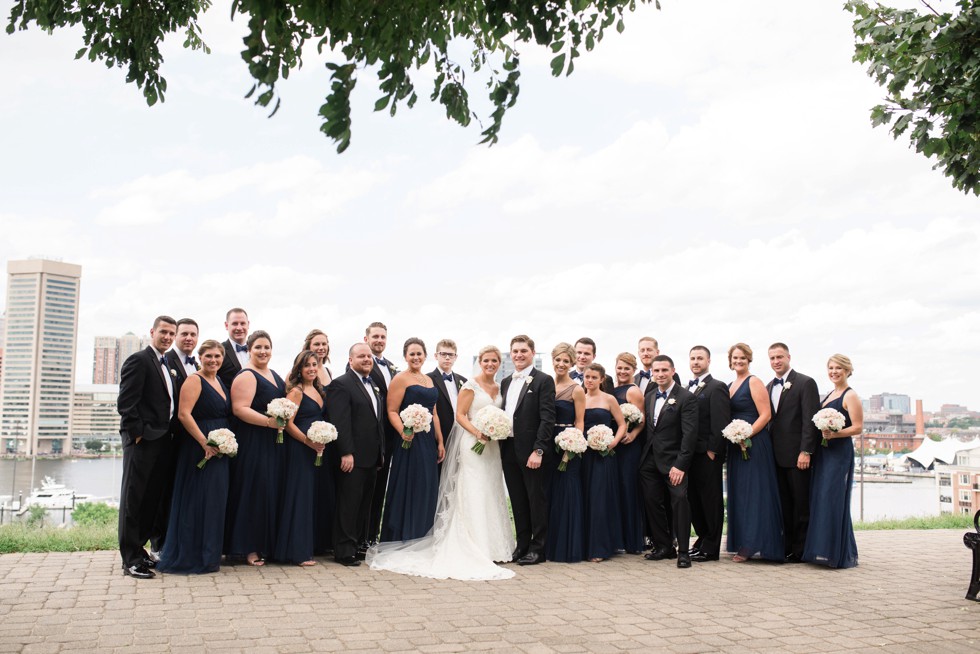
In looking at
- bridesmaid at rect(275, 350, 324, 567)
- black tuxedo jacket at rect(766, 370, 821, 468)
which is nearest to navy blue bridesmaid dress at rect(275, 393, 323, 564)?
bridesmaid at rect(275, 350, 324, 567)

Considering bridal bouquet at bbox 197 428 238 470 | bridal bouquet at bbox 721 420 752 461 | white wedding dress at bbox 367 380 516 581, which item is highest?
bridal bouquet at bbox 721 420 752 461

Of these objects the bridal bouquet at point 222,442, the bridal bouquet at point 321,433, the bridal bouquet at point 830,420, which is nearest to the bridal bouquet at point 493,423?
the bridal bouquet at point 321,433

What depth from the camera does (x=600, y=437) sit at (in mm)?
8953

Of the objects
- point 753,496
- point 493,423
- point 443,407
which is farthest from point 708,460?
point 443,407

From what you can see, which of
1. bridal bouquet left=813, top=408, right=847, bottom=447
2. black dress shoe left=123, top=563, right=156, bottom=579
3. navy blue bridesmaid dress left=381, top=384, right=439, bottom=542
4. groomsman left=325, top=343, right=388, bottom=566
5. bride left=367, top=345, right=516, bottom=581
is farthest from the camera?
navy blue bridesmaid dress left=381, top=384, right=439, bottom=542

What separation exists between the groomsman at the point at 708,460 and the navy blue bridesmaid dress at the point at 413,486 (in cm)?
296

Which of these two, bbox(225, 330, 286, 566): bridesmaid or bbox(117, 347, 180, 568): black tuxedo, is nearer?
bbox(117, 347, 180, 568): black tuxedo

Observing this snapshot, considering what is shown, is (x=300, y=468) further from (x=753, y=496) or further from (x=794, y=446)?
(x=794, y=446)

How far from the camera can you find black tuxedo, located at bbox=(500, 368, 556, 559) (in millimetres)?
8797

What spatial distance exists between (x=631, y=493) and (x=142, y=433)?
5.39 m

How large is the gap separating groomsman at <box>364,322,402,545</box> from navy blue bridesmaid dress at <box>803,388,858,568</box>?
463 centimetres

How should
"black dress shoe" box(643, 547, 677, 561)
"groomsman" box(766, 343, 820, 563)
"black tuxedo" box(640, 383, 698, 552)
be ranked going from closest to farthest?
"black tuxedo" box(640, 383, 698, 552)
"groomsman" box(766, 343, 820, 563)
"black dress shoe" box(643, 547, 677, 561)

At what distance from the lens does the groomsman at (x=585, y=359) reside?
9.84 m

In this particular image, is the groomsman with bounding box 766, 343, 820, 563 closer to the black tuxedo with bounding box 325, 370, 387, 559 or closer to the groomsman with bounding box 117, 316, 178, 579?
the black tuxedo with bounding box 325, 370, 387, 559
